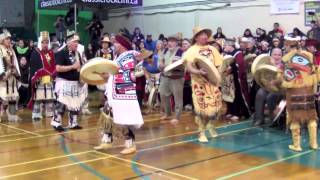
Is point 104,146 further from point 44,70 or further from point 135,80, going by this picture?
point 44,70

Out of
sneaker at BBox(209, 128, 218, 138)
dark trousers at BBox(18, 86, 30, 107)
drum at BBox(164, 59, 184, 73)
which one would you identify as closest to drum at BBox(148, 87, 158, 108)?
drum at BBox(164, 59, 184, 73)

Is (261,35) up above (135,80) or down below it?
above

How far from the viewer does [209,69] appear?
5.88 metres

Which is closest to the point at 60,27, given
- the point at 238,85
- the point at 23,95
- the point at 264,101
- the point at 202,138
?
the point at 23,95

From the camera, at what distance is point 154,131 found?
7.02 m

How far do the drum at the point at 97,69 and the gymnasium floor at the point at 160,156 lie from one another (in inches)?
35.4

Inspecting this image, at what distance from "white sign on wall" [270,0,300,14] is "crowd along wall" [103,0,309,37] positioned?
0.11 meters

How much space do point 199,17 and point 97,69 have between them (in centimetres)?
937

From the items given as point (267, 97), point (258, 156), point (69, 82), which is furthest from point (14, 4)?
point (258, 156)

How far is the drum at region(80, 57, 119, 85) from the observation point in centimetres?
519

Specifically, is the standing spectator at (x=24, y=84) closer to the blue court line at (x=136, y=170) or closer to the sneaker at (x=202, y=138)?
the sneaker at (x=202, y=138)

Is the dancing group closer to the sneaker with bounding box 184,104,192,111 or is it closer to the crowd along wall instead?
the sneaker with bounding box 184,104,192,111

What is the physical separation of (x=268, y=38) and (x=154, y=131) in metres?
5.59

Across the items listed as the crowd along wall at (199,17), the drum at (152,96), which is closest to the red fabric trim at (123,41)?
the drum at (152,96)
